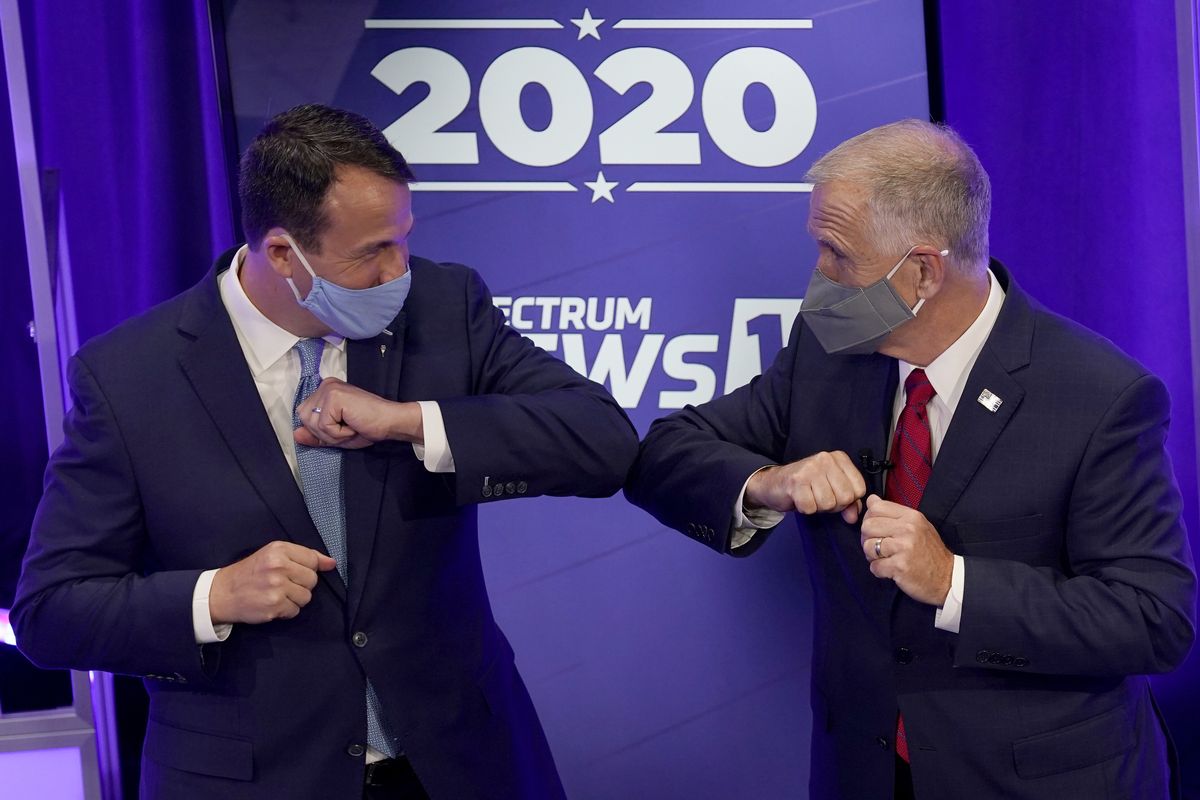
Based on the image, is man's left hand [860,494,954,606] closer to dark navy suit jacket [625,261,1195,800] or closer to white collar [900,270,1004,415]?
dark navy suit jacket [625,261,1195,800]

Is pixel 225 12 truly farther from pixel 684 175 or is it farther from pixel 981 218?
pixel 981 218

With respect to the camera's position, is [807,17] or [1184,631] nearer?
[1184,631]

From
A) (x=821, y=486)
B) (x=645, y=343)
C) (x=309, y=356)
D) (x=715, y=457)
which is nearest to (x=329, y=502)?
(x=309, y=356)

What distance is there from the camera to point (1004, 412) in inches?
91.2

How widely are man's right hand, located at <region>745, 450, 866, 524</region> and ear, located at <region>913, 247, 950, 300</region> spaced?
1.16ft

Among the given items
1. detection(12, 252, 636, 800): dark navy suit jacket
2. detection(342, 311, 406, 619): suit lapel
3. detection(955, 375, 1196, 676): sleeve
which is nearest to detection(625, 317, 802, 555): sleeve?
detection(12, 252, 636, 800): dark navy suit jacket

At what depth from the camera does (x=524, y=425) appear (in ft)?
7.74

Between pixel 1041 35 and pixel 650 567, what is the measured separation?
2.09m

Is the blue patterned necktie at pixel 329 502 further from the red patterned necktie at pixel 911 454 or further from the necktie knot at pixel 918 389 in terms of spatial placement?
the necktie knot at pixel 918 389

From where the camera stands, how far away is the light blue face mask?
2262 mm

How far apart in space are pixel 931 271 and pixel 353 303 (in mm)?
1082

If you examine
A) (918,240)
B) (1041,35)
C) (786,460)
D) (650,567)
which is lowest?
(650,567)

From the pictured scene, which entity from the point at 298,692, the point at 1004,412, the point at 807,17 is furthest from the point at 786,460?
the point at 807,17

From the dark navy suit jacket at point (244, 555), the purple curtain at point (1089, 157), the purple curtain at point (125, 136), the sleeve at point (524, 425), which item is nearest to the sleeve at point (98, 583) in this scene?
the dark navy suit jacket at point (244, 555)
